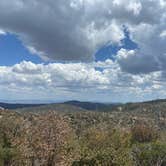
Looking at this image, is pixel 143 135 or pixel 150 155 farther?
pixel 143 135

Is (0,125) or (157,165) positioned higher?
(0,125)

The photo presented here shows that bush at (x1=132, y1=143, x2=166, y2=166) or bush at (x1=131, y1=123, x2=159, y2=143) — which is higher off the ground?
bush at (x1=131, y1=123, x2=159, y2=143)

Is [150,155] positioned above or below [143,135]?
below

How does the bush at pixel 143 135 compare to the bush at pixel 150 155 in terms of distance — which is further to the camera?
the bush at pixel 143 135

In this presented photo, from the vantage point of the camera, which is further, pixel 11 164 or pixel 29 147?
pixel 11 164

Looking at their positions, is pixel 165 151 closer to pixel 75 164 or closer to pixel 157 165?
pixel 157 165

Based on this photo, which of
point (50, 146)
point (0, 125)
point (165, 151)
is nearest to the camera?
point (50, 146)

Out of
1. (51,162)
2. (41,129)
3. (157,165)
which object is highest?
(41,129)

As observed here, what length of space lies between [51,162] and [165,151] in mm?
84466

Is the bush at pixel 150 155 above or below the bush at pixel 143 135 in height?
below

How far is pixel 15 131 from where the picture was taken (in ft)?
437

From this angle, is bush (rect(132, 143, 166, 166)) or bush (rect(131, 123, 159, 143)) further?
bush (rect(131, 123, 159, 143))

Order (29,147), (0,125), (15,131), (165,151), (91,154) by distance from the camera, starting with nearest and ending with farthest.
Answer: (29,147), (91,154), (165,151), (15,131), (0,125)

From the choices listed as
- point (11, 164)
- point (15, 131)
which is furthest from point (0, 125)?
point (11, 164)
